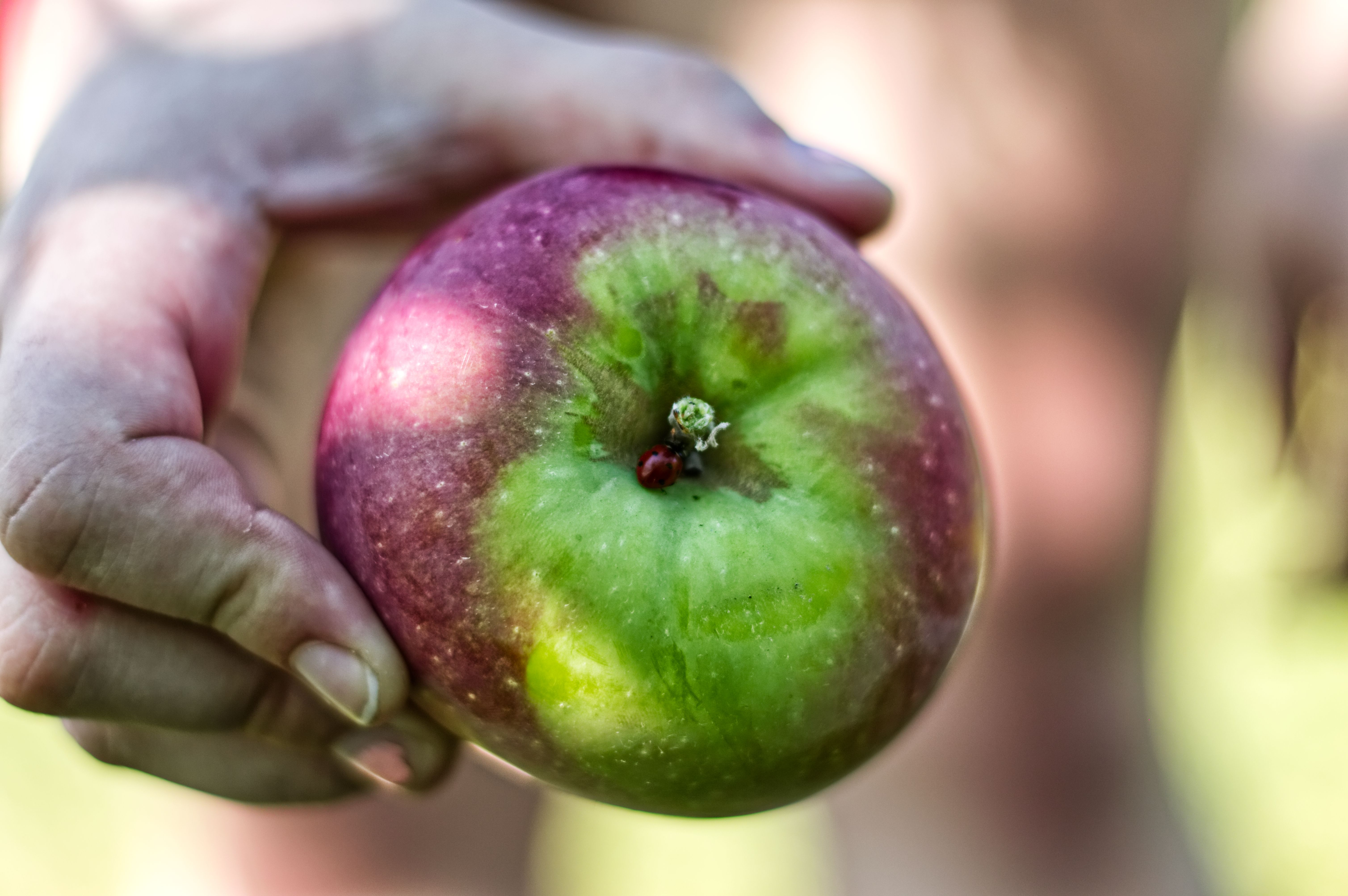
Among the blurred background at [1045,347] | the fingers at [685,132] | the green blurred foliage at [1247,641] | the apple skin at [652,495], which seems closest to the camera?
the apple skin at [652,495]

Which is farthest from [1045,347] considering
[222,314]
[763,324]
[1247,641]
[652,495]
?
[1247,641]

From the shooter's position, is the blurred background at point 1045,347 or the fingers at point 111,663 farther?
the blurred background at point 1045,347

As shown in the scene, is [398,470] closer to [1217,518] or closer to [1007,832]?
[1007,832]

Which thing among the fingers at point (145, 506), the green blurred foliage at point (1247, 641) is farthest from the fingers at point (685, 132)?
the green blurred foliage at point (1247, 641)

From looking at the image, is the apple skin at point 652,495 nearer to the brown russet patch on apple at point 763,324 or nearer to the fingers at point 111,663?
the brown russet patch on apple at point 763,324

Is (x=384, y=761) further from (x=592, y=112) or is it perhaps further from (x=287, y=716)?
(x=592, y=112)

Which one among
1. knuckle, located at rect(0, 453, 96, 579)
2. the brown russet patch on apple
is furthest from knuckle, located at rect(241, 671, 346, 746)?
the brown russet patch on apple
